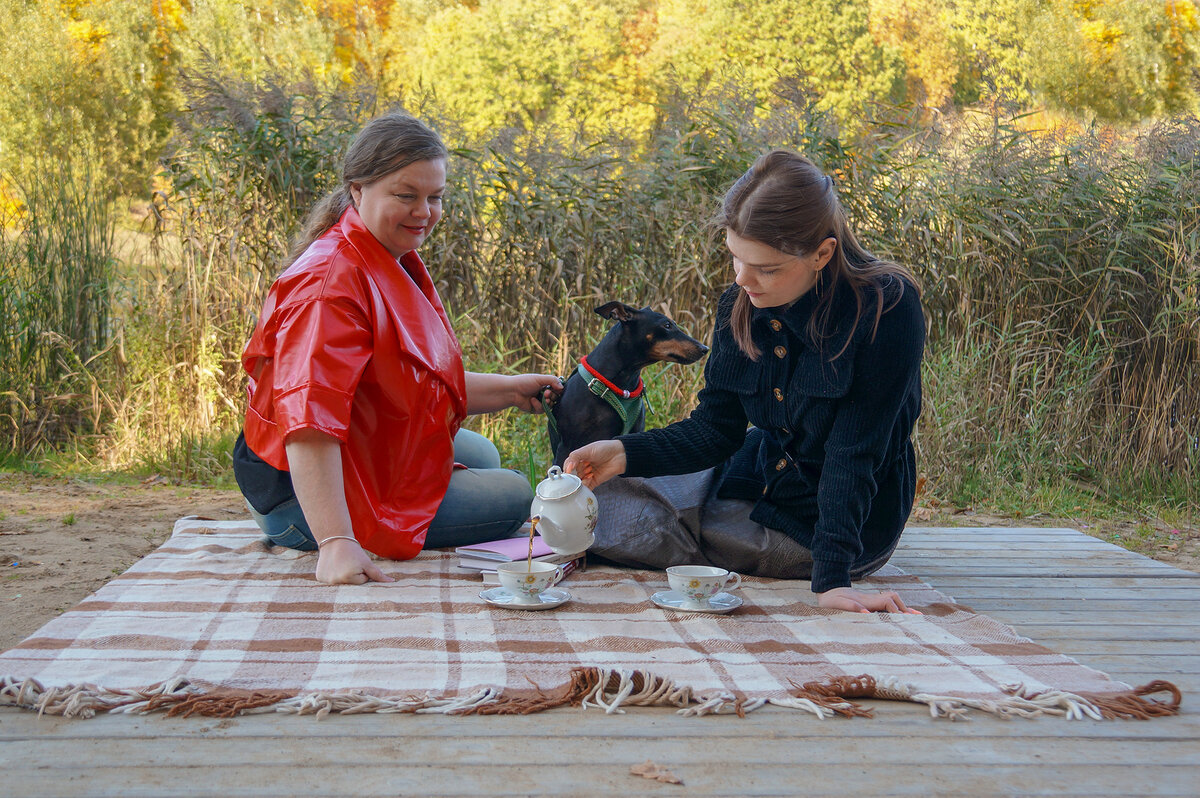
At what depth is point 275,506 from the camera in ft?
9.48

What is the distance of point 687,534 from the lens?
9.34 ft

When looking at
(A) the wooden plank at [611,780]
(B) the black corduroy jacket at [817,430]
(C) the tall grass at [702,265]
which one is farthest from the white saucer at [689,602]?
(C) the tall grass at [702,265]

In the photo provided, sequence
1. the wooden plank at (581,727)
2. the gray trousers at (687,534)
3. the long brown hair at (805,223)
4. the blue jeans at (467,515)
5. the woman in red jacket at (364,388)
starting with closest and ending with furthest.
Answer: the wooden plank at (581,727)
the long brown hair at (805,223)
the woman in red jacket at (364,388)
the gray trousers at (687,534)
the blue jeans at (467,515)

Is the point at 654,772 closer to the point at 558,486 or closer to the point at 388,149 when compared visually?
the point at 558,486

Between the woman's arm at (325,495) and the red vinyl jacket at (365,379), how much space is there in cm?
4

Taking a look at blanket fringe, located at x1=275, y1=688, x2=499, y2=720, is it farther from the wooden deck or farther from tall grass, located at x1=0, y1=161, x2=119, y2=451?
tall grass, located at x1=0, y1=161, x2=119, y2=451

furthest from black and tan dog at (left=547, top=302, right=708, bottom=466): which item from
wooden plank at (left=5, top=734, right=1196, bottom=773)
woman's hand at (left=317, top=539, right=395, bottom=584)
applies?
wooden plank at (left=5, top=734, right=1196, bottom=773)

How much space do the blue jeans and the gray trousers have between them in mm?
395

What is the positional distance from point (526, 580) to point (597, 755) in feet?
2.72

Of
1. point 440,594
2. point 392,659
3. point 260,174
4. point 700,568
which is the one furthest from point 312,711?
point 260,174

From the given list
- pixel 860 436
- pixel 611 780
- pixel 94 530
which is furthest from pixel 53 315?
pixel 611 780

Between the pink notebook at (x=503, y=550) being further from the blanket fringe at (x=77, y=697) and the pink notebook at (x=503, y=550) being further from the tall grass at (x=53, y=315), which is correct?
the tall grass at (x=53, y=315)

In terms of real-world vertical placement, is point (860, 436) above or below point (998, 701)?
above

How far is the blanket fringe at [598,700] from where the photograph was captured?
1750 millimetres
